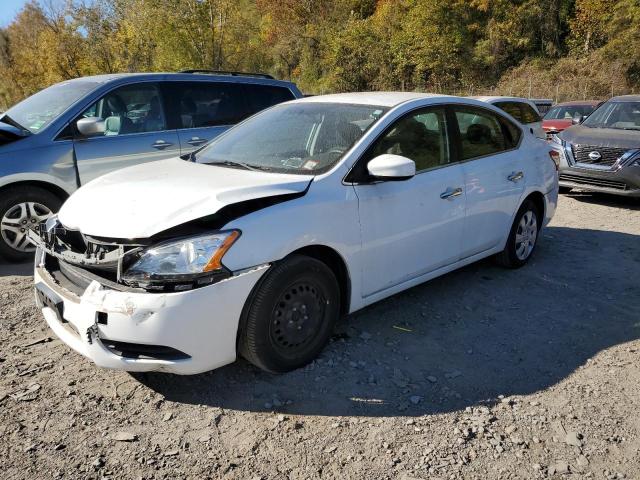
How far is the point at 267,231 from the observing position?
2982mm

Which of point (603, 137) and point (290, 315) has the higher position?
point (603, 137)

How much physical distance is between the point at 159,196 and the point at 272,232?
694 millimetres

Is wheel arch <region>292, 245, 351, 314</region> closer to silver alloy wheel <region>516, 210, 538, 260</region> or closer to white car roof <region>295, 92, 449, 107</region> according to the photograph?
white car roof <region>295, 92, 449, 107</region>

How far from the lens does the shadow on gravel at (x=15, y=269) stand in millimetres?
5117

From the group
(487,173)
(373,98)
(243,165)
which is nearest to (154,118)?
(243,165)

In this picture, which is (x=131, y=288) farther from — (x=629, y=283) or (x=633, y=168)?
(x=633, y=168)

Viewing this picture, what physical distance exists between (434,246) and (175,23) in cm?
2566

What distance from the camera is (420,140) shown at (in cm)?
409

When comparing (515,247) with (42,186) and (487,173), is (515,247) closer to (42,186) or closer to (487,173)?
(487,173)

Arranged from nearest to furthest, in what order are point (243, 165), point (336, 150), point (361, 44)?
1. point (336, 150)
2. point (243, 165)
3. point (361, 44)

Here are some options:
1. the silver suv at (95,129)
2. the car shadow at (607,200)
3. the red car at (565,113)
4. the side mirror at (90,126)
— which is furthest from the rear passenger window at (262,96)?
the red car at (565,113)

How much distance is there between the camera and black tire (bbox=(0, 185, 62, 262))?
5.20 m

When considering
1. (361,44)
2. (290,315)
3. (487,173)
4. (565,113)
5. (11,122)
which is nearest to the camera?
(290,315)

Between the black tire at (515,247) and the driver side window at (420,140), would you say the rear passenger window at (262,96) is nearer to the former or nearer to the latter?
the driver side window at (420,140)
